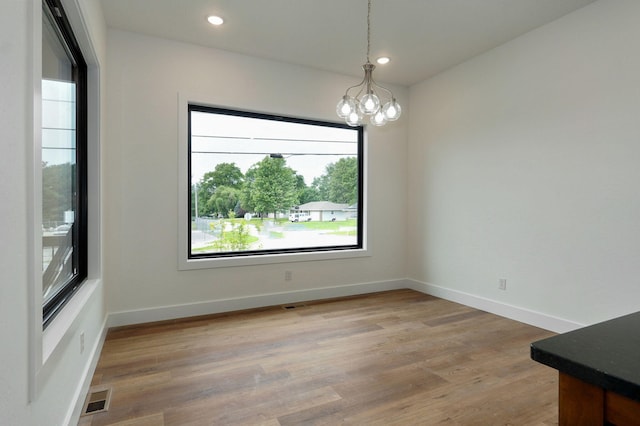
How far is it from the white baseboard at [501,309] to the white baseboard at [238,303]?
0.49 meters

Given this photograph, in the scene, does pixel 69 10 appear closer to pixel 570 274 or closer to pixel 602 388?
pixel 602 388

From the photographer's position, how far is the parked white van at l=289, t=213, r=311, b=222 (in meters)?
4.46

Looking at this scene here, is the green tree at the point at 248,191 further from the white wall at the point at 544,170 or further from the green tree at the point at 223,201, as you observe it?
the white wall at the point at 544,170

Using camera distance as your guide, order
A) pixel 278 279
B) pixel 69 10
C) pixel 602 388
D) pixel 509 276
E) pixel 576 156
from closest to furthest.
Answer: pixel 602 388, pixel 69 10, pixel 576 156, pixel 509 276, pixel 278 279

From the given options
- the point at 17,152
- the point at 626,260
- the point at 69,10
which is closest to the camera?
the point at 17,152

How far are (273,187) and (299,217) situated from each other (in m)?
0.52

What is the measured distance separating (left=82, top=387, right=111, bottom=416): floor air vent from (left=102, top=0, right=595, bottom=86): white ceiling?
2.99 m

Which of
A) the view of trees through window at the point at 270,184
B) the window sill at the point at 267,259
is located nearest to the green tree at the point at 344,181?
Answer: the view of trees through window at the point at 270,184

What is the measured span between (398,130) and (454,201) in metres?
1.32

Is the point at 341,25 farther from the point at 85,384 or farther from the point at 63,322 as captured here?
the point at 85,384

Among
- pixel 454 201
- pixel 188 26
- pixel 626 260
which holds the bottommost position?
pixel 626 260

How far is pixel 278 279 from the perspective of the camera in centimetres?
416

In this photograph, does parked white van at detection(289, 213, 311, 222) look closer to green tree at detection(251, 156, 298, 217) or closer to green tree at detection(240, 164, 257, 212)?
green tree at detection(251, 156, 298, 217)

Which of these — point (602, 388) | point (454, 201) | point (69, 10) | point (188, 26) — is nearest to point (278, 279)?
point (454, 201)
